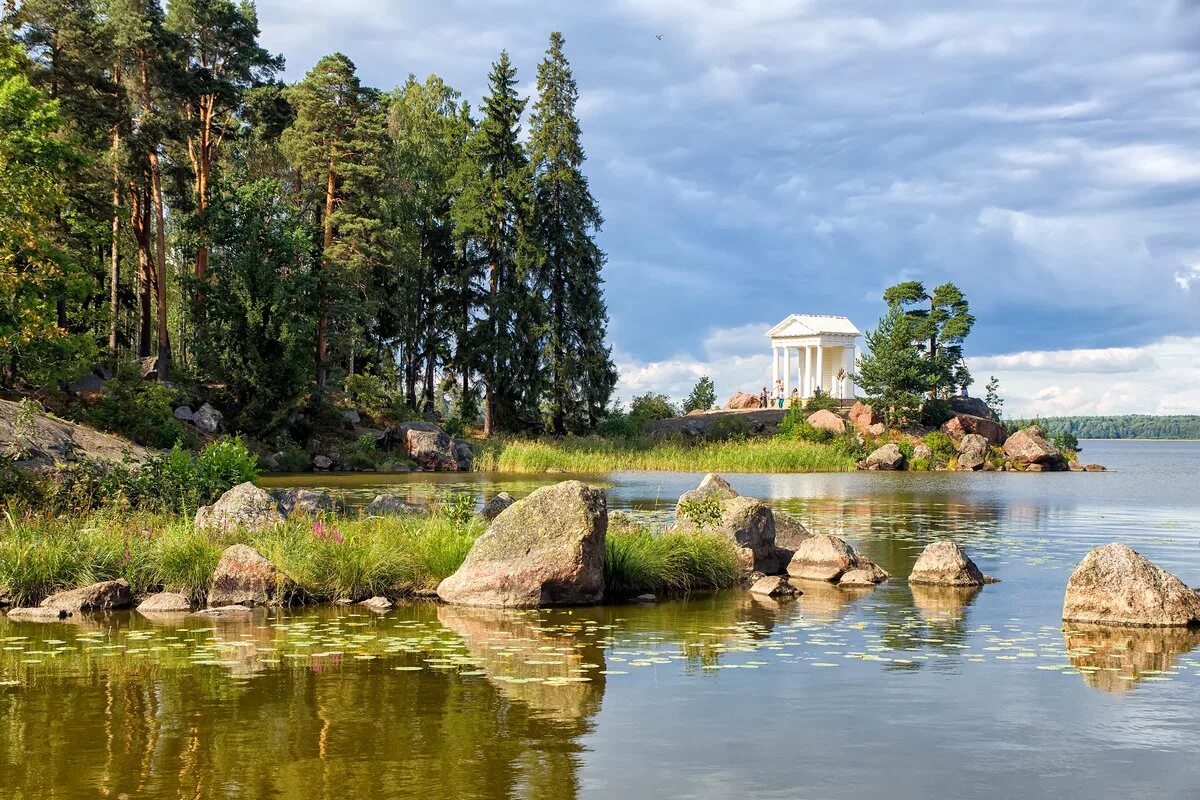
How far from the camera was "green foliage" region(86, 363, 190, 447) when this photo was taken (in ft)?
124

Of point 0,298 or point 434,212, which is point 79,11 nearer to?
point 0,298

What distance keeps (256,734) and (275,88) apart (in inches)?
1931

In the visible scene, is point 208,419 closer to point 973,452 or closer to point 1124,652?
point 973,452

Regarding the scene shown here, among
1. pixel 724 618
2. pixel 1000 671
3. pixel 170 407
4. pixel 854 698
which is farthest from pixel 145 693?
pixel 170 407

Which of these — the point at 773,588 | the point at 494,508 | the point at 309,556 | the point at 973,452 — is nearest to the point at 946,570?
the point at 773,588

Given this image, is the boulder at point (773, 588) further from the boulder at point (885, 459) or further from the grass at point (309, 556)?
the boulder at point (885, 459)

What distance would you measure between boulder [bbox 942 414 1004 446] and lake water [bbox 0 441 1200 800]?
5062 cm

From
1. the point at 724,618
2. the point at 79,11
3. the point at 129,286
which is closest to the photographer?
the point at 724,618

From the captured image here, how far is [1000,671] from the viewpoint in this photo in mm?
9820

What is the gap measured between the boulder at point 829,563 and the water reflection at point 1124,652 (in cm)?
401

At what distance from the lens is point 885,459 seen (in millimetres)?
55375

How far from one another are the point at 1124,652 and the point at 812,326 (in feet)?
232

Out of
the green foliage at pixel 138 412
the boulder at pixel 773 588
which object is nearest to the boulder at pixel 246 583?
the boulder at pixel 773 588

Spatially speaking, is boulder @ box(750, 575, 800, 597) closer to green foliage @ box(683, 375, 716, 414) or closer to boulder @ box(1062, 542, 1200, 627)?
boulder @ box(1062, 542, 1200, 627)
